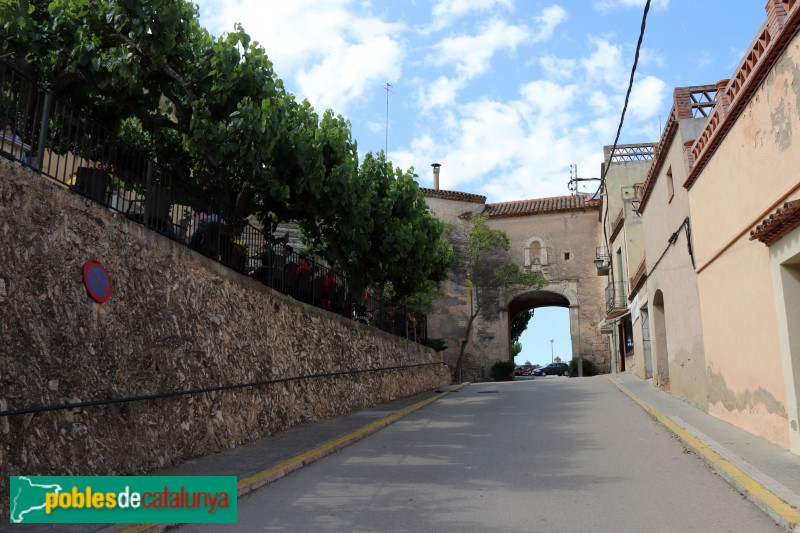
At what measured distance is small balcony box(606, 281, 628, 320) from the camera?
27953 millimetres

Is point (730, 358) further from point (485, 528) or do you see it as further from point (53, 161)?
point (53, 161)

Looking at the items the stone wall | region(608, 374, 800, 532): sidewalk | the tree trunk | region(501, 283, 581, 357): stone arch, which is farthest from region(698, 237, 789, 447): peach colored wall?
region(501, 283, 581, 357): stone arch

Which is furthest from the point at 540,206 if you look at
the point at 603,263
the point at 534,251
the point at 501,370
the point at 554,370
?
the point at 554,370

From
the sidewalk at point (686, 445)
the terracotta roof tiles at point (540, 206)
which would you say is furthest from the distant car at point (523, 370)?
the sidewalk at point (686, 445)

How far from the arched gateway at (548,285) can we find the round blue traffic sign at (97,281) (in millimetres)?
30579

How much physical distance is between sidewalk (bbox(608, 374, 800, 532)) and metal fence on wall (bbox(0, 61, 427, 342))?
7374 mm

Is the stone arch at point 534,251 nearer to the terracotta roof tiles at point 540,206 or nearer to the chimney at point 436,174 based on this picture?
the terracotta roof tiles at point 540,206

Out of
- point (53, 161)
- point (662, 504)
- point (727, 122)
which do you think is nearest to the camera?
point (662, 504)

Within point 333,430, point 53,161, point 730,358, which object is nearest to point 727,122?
point 730,358

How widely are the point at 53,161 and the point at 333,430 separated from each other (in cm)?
613

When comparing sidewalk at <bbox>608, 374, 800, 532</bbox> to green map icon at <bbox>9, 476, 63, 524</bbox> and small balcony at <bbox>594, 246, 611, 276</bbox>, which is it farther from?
small balcony at <bbox>594, 246, 611, 276</bbox>

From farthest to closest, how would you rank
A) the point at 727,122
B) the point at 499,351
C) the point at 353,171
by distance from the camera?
the point at 499,351, the point at 353,171, the point at 727,122

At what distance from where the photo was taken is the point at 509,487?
21.4 feet

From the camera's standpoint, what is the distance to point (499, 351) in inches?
1423
